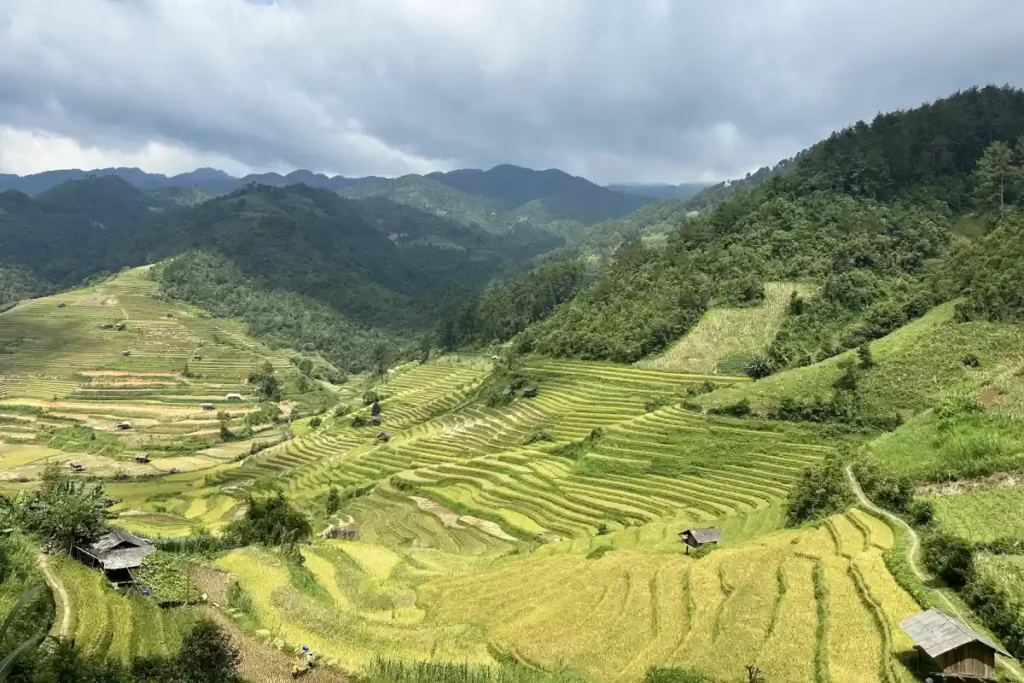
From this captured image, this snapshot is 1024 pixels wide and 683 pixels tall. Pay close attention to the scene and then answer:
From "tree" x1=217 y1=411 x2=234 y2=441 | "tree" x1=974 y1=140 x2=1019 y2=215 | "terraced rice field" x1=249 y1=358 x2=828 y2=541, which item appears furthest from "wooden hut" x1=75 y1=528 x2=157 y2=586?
"tree" x1=974 y1=140 x2=1019 y2=215

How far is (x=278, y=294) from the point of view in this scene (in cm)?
17425

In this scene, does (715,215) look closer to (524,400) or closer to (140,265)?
(524,400)

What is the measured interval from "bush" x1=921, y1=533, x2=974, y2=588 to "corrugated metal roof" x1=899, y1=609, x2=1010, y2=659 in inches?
130

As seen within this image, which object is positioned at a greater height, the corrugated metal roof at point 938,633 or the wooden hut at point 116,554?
the corrugated metal roof at point 938,633

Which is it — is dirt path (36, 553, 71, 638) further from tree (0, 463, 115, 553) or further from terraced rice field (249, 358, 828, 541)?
terraced rice field (249, 358, 828, 541)

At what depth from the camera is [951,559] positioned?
757 inches

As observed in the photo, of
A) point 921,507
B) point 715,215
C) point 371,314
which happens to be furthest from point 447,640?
point 371,314

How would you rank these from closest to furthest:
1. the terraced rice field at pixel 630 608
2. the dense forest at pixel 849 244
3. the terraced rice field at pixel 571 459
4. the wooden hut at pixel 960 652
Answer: the wooden hut at pixel 960 652, the terraced rice field at pixel 630 608, the terraced rice field at pixel 571 459, the dense forest at pixel 849 244

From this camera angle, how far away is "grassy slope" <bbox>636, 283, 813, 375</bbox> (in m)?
65.6

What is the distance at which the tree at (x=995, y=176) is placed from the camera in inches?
3194

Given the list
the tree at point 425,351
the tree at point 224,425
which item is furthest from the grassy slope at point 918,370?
the tree at point 425,351

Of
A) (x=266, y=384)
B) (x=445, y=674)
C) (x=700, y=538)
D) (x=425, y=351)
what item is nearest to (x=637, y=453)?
(x=700, y=538)

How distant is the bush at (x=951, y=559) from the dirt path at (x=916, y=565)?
411 mm

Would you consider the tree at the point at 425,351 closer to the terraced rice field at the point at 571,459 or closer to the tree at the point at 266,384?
the tree at the point at 266,384
